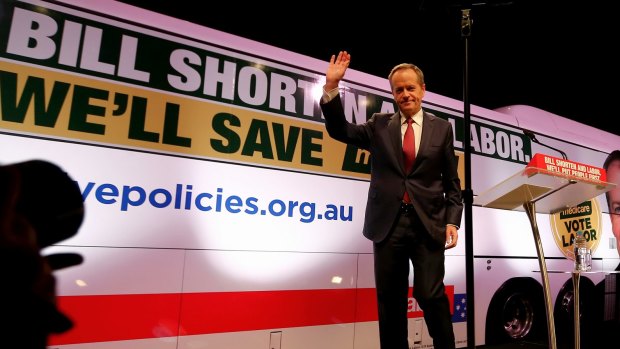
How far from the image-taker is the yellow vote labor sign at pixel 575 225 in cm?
431

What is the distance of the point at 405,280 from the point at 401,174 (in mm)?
522

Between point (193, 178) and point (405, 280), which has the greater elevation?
point (193, 178)

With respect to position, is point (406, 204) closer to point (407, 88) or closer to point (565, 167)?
point (407, 88)

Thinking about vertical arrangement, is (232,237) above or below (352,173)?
below

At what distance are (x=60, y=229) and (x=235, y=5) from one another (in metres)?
6.54

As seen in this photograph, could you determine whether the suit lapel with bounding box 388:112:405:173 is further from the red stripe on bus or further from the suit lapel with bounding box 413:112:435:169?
the red stripe on bus

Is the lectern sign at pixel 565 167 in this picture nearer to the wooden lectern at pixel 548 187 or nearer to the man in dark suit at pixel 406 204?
the wooden lectern at pixel 548 187

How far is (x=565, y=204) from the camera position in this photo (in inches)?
100

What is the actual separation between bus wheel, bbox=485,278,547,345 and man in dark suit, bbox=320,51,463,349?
6.42 ft

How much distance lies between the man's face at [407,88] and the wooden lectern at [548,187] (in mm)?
613

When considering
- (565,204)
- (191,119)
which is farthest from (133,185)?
(565,204)

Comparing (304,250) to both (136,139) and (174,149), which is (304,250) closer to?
(174,149)

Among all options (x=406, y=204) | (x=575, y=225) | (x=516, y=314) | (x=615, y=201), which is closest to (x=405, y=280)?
(x=406, y=204)

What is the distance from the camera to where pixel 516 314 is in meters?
4.01
